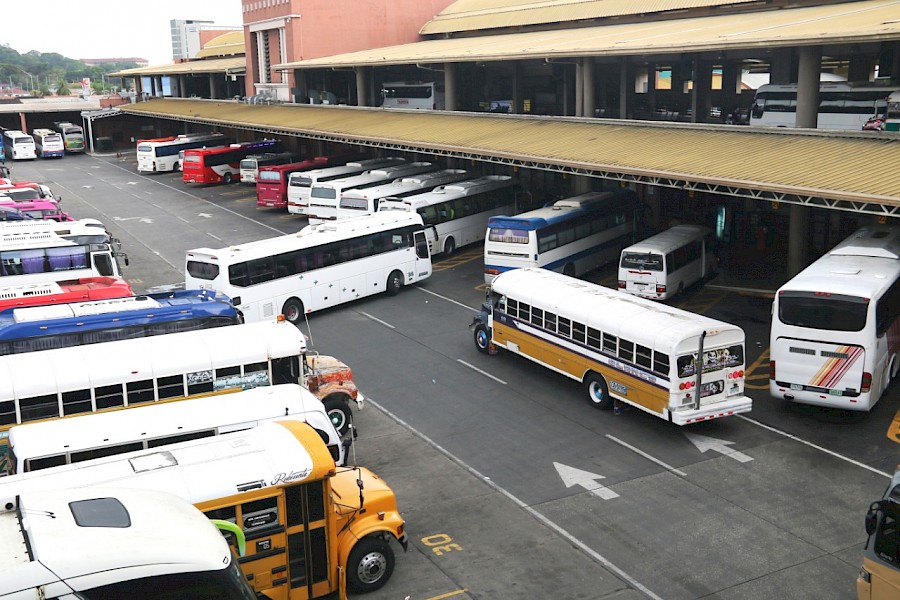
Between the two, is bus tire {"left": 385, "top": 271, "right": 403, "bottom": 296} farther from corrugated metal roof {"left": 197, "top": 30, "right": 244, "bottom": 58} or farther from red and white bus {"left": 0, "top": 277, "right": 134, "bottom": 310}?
corrugated metal roof {"left": 197, "top": 30, "right": 244, "bottom": 58}

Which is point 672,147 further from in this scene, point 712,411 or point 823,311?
point 712,411

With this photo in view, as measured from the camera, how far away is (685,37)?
37.5 m

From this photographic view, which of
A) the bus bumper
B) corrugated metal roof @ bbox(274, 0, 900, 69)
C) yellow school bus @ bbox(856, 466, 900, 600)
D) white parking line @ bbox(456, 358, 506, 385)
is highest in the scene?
corrugated metal roof @ bbox(274, 0, 900, 69)

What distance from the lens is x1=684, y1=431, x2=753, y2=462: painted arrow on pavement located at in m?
19.9

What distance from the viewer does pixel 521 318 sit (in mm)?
25234

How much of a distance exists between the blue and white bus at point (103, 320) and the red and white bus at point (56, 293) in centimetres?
274

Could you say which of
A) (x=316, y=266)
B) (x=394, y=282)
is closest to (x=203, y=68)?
(x=394, y=282)

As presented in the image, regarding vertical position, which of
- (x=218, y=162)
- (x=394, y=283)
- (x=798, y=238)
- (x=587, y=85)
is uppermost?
(x=587, y=85)

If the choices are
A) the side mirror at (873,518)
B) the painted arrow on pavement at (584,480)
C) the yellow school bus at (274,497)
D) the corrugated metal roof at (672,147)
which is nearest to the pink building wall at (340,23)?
the corrugated metal roof at (672,147)

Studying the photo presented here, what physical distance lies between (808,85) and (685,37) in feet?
25.7

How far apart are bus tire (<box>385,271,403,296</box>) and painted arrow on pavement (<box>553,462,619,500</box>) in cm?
1526

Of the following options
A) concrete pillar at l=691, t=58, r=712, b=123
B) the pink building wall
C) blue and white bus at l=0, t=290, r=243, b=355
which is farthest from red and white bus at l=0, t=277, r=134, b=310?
the pink building wall

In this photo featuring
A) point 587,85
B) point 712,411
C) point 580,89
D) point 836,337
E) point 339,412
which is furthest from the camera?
point 580,89

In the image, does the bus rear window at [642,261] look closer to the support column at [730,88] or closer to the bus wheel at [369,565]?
the bus wheel at [369,565]
